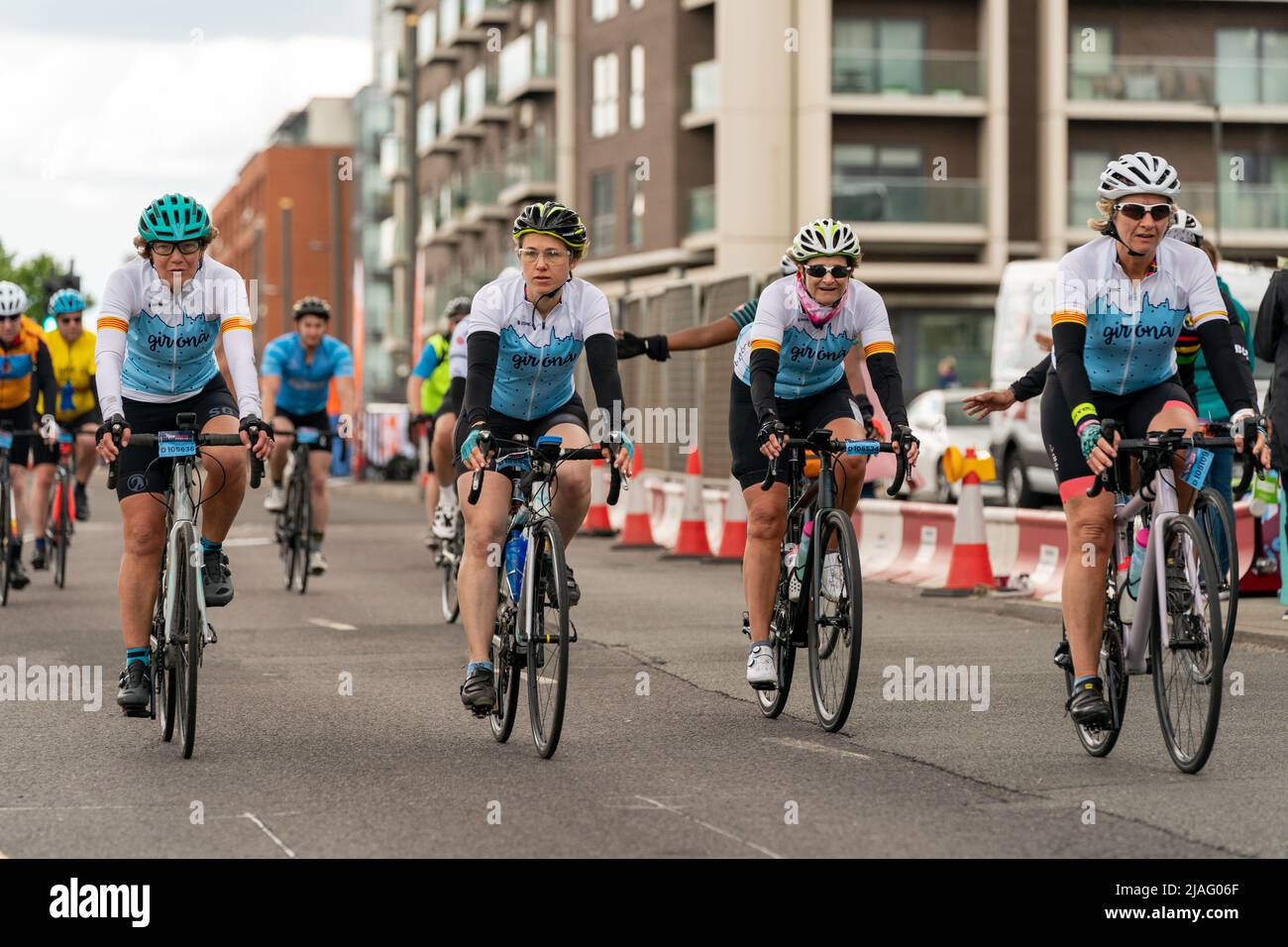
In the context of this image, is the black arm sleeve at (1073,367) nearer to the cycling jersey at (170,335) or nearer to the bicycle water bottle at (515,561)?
the bicycle water bottle at (515,561)

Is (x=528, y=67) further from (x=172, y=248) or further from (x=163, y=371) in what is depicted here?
(x=172, y=248)

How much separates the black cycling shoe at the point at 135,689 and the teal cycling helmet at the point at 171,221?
168 centimetres

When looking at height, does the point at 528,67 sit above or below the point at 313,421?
above

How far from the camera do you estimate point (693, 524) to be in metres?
19.5

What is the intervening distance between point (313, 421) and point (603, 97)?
43886 millimetres

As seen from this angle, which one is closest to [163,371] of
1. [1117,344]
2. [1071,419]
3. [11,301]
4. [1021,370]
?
[1071,419]

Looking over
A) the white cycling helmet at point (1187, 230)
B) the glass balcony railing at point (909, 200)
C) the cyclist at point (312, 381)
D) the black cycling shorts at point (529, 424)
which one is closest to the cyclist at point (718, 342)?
Result: the black cycling shorts at point (529, 424)

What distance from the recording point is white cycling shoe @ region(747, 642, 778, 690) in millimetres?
8766

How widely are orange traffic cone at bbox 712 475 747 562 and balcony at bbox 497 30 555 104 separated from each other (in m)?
45.1

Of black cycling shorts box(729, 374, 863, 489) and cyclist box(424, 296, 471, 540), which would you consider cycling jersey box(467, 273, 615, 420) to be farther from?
cyclist box(424, 296, 471, 540)

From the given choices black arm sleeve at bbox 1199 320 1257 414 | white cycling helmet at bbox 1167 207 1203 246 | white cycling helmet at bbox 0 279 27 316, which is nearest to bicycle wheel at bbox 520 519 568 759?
black arm sleeve at bbox 1199 320 1257 414

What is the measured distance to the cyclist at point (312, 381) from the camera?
51.9ft

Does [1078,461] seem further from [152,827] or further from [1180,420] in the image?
[152,827]

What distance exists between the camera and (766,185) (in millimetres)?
51000
